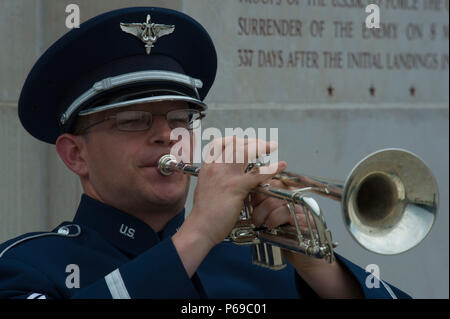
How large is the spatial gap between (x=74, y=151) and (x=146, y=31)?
0.48 m

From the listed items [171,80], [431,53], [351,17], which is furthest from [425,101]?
[171,80]

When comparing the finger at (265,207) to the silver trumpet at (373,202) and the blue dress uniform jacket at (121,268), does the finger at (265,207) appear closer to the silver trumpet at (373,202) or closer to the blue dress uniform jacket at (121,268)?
the silver trumpet at (373,202)

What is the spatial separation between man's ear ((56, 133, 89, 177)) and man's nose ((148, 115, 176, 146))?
0.28 m

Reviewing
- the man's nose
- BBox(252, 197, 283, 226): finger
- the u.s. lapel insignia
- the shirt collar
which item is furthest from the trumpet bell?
the u.s. lapel insignia

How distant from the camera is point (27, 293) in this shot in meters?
2.49

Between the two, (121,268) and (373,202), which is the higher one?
(373,202)

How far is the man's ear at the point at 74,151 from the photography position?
112 inches

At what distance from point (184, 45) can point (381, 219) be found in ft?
3.22

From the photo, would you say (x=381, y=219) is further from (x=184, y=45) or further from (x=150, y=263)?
(x=184, y=45)

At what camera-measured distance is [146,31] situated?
2828mm

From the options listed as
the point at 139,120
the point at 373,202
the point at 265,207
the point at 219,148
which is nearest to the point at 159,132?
the point at 139,120

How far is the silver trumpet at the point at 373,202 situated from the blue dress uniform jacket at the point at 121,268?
1.07ft

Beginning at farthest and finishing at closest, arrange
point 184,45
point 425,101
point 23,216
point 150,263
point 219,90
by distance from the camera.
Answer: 1. point 425,101
2. point 219,90
3. point 23,216
4. point 184,45
5. point 150,263

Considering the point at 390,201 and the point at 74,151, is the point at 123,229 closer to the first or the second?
the point at 74,151
